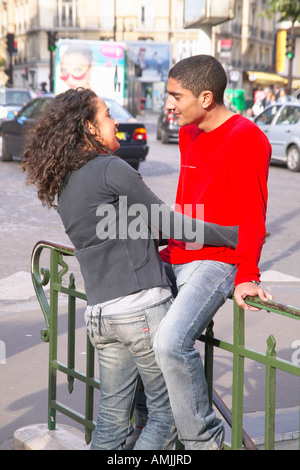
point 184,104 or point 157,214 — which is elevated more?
point 184,104

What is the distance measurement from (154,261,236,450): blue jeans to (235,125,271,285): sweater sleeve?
10cm

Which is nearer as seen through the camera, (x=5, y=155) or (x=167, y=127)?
(x=5, y=155)

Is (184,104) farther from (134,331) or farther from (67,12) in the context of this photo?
(67,12)

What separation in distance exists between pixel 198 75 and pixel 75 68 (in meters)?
24.7

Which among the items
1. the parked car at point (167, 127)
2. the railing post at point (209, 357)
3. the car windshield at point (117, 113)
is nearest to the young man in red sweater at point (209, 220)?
the railing post at point (209, 357)

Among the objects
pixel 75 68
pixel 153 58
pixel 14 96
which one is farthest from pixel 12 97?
pixel 153 58

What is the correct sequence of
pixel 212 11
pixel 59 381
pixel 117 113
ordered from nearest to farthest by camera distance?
pixel 59 381 → pixel 212 11 → pixel 117 113

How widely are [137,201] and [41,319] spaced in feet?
11.6

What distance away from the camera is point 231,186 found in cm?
278

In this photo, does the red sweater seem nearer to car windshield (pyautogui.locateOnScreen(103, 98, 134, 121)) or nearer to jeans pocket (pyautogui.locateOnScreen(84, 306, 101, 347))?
jeans pocket (pyautogui.locateOnScreen(84, 306, 101, 347))

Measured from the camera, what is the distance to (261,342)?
18.0 ft

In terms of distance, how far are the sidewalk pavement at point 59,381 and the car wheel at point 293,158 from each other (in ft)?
35.3

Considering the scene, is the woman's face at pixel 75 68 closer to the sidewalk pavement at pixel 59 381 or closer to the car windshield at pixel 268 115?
the car windshield at pixel 268 115

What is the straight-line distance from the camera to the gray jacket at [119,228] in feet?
8.78
